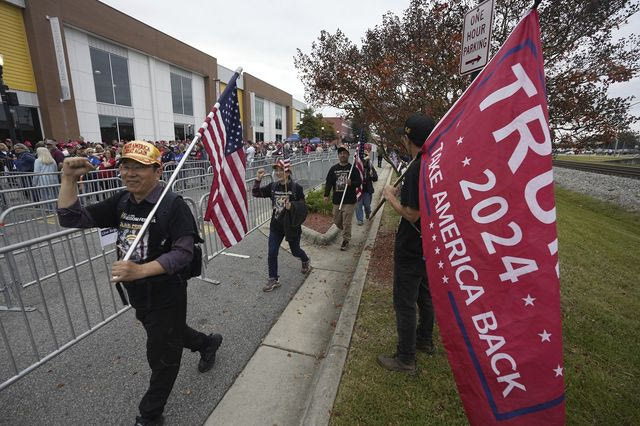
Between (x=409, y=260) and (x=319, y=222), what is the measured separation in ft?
18.5

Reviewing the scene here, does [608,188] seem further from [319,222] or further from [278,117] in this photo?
[278,117]

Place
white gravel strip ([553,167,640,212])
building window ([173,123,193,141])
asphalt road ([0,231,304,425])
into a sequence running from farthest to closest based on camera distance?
1. building window ([173,123,193,141])
2. white gravel strip ([553,167,640,212])
3. asphalt road ([0,231,304,425])

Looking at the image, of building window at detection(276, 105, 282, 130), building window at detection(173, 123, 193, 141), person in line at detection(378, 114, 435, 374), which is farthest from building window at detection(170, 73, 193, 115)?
person in line at detection(378, 114, 435, 374)

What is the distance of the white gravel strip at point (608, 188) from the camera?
48.0 ft

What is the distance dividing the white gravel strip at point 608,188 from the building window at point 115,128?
28121mm

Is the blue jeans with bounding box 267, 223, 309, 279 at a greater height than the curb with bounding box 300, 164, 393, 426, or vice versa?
the blue jeans with bounding box 267, 223, 309, 279

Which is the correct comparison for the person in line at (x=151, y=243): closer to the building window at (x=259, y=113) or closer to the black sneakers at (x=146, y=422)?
the black sneakers at (x=146, y=422)

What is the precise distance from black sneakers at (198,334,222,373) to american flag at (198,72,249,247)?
3.39ft

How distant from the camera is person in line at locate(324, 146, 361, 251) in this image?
257 inches

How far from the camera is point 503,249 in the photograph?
1.45m

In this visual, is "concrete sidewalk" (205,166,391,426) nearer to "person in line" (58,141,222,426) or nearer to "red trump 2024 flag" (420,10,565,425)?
"person in line" (58,141,222,426)

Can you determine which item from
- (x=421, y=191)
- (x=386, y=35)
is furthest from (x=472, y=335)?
(x=386, y=35)

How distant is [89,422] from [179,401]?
665 mm

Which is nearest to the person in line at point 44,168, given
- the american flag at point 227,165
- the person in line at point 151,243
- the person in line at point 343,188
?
the person in line at point 343,188
